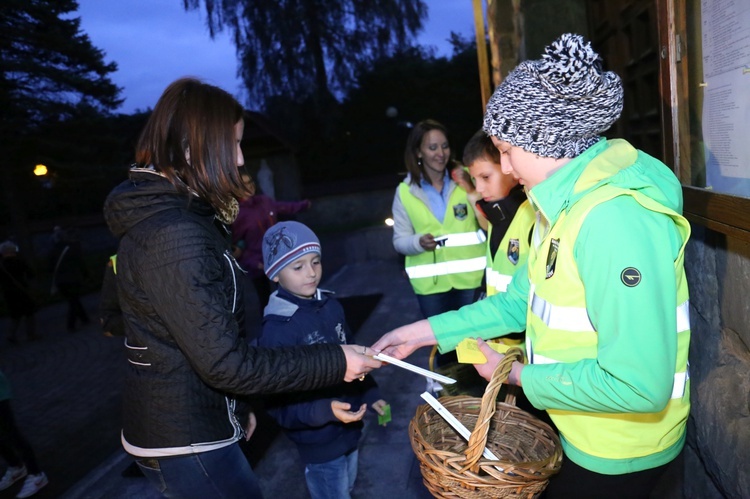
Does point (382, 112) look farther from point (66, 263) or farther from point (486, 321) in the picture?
point (486, 321)

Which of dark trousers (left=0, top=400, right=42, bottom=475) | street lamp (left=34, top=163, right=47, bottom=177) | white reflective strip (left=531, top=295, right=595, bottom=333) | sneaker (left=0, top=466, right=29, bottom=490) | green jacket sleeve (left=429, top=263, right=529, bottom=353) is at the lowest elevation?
sneaker (left=0, top=466, right=29, bottom=490)

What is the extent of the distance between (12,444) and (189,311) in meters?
3.24

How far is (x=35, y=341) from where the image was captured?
9.22m

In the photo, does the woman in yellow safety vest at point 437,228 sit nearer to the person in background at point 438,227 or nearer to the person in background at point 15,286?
the person in background at point 438,227

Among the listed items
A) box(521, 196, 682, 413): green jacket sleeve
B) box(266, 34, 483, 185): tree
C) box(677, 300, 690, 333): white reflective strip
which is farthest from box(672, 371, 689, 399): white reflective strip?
box(266, 34, 483, 185): tree

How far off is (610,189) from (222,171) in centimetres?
115

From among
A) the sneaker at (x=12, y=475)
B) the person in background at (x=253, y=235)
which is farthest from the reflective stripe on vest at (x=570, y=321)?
the person in background at (x=253, y=235)

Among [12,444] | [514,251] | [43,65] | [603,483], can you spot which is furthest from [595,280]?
[43,65]

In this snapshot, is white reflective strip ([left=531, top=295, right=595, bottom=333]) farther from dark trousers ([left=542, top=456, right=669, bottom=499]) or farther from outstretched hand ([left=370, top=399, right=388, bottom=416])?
outstretched hand ([left=370, top=399, right=388, bottom=416])

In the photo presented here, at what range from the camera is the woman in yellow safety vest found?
3945mm

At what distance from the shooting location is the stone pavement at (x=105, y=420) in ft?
11.8

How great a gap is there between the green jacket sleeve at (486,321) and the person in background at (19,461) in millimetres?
3297

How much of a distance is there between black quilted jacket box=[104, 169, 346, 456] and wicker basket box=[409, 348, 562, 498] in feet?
1.36

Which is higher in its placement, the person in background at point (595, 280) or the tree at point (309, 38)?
the tree at point (309, 38)
